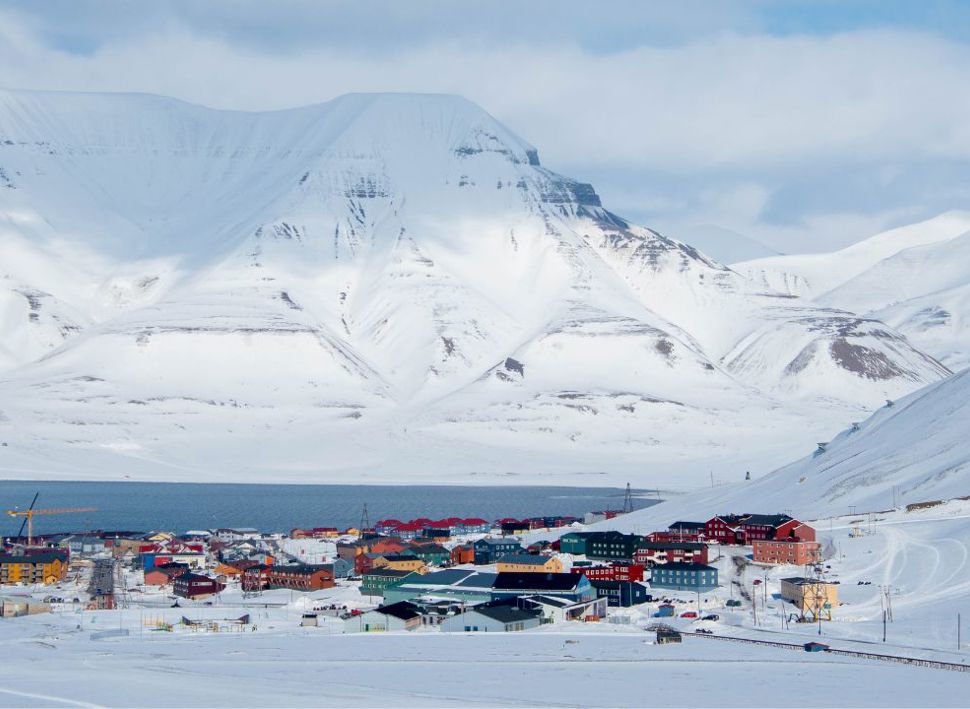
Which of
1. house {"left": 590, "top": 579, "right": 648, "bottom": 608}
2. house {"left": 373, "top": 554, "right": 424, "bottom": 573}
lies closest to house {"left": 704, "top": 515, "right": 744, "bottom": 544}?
house {"left": 373, "top": 554, "right": 424, "bottom": 573}

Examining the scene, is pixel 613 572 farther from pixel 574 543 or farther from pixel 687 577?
pixel 574 543

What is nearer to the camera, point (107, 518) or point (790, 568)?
point (790, 568)

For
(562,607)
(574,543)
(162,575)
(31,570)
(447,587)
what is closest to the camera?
(562,607)

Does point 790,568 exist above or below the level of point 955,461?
below

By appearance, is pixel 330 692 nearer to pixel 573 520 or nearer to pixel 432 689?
pixel 432 689

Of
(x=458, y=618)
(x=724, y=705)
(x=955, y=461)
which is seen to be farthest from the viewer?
(x=955, y=461)

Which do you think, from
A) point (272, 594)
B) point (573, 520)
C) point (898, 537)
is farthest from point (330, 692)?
point (573, 520)

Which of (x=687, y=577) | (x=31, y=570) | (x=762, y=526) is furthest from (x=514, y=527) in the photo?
(x=687, y=577)
